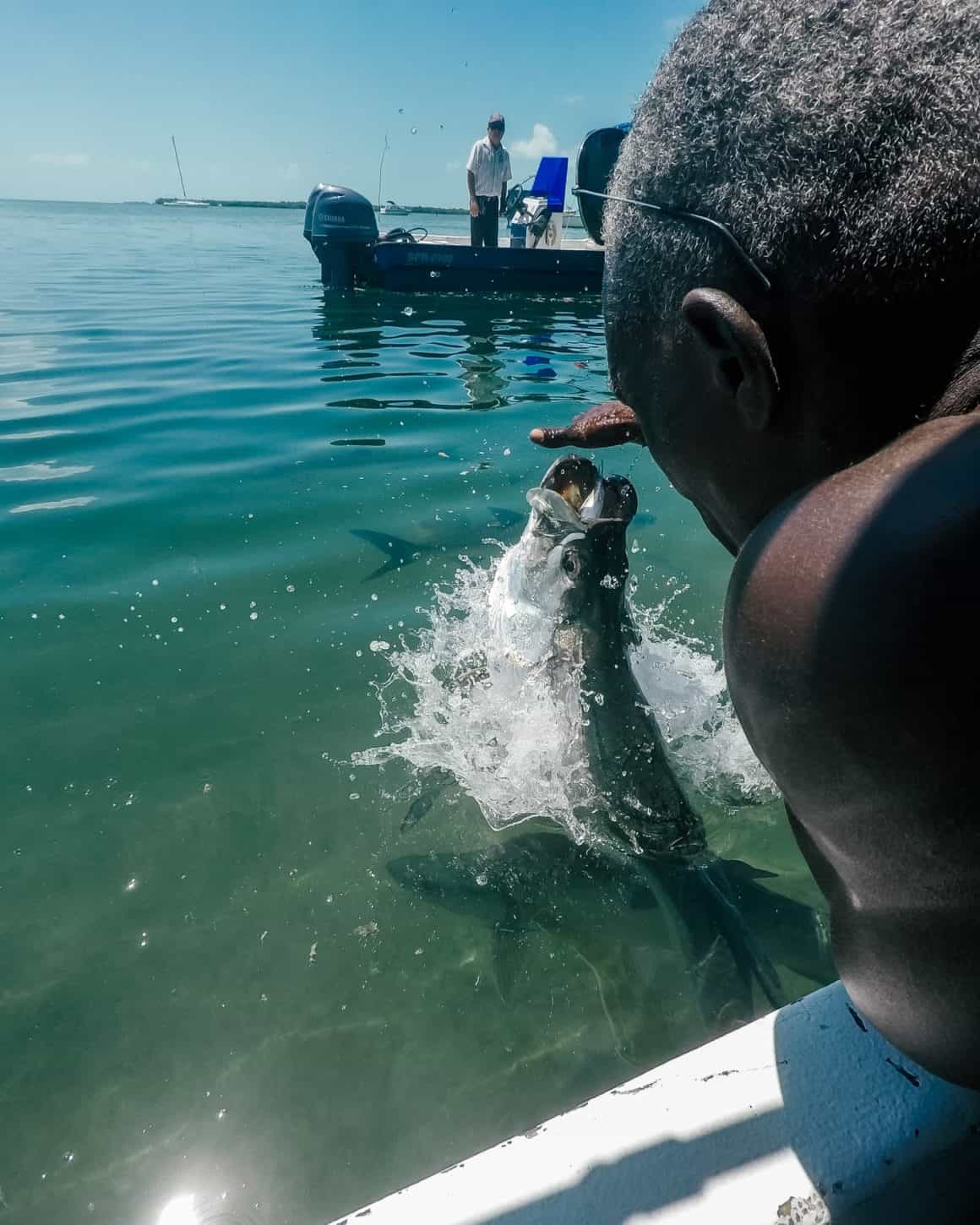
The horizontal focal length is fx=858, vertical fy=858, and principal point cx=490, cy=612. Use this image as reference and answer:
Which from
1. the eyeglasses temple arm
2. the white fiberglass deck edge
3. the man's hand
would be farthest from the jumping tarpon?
the eyeglasses temple arm

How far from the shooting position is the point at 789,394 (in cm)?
121

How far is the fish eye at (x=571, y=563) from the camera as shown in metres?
3.27

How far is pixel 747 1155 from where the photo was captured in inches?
56.3

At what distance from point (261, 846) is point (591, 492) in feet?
6.13

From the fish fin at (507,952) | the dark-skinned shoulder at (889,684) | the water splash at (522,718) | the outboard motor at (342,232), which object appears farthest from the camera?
the outboard motor at (342,232)

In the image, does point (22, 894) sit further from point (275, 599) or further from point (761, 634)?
point (761, 634)

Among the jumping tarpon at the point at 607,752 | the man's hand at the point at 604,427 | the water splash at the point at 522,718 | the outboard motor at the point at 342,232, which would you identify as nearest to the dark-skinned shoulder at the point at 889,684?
the man's hand at the point at 604,427

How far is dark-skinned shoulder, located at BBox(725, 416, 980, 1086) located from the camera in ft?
2.77

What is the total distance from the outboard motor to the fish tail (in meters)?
15.8

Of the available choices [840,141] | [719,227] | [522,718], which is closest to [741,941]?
[522,718]

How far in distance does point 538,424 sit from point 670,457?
721 centimetres

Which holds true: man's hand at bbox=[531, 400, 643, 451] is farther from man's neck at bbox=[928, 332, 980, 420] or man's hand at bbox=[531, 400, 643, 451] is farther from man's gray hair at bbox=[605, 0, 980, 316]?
man's neck at bbox=[928, 332, 980, 420]

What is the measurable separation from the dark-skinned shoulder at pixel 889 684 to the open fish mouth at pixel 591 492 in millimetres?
2134

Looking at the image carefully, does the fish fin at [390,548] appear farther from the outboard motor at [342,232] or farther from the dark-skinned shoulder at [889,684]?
the outboard motor at [342,232]
